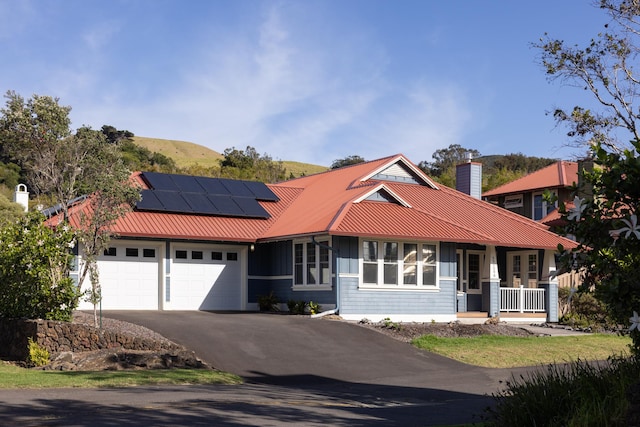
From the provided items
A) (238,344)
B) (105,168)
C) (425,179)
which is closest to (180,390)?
(238,344)

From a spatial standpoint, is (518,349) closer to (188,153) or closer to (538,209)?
(538,209)

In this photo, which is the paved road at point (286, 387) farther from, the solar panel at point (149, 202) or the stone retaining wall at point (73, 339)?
the solar panel at point (149, 202)

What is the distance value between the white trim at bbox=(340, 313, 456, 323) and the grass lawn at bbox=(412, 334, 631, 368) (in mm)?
2466

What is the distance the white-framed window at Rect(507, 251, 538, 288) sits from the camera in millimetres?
30672

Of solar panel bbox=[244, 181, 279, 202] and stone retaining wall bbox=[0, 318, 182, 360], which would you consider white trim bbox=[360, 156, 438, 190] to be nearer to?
solar panel bbox=[244, 181, 279, 202]

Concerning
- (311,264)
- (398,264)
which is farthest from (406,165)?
(311,264)

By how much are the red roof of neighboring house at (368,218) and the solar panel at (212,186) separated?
→ 172cm

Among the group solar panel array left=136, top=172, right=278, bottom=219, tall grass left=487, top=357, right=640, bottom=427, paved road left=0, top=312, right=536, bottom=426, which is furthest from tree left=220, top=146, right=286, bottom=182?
tall grass left=487, top=357, right=640, bottom=427

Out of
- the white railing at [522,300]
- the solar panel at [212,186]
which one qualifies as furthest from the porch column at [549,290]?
the solar panel at [212,186]

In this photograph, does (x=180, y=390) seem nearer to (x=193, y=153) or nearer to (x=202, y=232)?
(x=202, y=232)

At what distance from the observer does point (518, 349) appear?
22.8 metres

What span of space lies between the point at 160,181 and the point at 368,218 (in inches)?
328

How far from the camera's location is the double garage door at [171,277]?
26.4 meters

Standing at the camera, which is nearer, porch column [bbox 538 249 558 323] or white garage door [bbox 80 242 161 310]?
white garage door [bbox 80 242 161 310]
